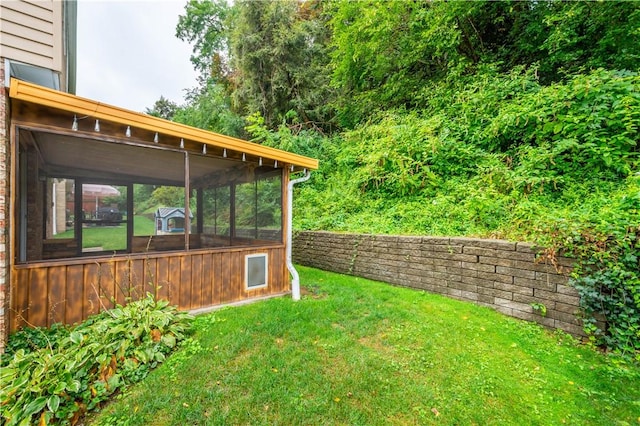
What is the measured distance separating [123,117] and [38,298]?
1.93 meters

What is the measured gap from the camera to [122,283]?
320cm

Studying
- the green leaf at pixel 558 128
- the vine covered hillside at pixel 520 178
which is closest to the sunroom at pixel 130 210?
the vine covered hillside at pixel 520 178

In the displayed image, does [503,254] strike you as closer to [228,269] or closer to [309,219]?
[228,269]

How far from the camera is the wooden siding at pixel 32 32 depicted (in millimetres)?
2514

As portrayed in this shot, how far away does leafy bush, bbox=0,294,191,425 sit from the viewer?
1978 mm

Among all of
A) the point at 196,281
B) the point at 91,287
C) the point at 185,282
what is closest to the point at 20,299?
the point at 91,287

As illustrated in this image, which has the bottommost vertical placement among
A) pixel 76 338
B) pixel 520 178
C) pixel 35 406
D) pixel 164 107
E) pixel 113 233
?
pixel 35 406

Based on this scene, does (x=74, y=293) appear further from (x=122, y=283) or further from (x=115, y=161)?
(x=115, y=161)

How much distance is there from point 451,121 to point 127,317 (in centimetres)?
764

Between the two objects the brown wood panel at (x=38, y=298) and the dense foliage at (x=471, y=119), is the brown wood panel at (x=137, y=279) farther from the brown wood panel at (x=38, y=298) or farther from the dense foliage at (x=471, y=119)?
the dense foliage at (x=471, y=119)

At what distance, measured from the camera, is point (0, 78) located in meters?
2.32

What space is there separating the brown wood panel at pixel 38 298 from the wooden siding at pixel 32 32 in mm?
1989

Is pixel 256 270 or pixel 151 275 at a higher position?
pixel 151 275

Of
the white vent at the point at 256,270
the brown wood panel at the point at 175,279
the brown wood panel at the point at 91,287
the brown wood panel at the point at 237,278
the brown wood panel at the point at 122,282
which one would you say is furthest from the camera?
the white vent at the point at 256,270
